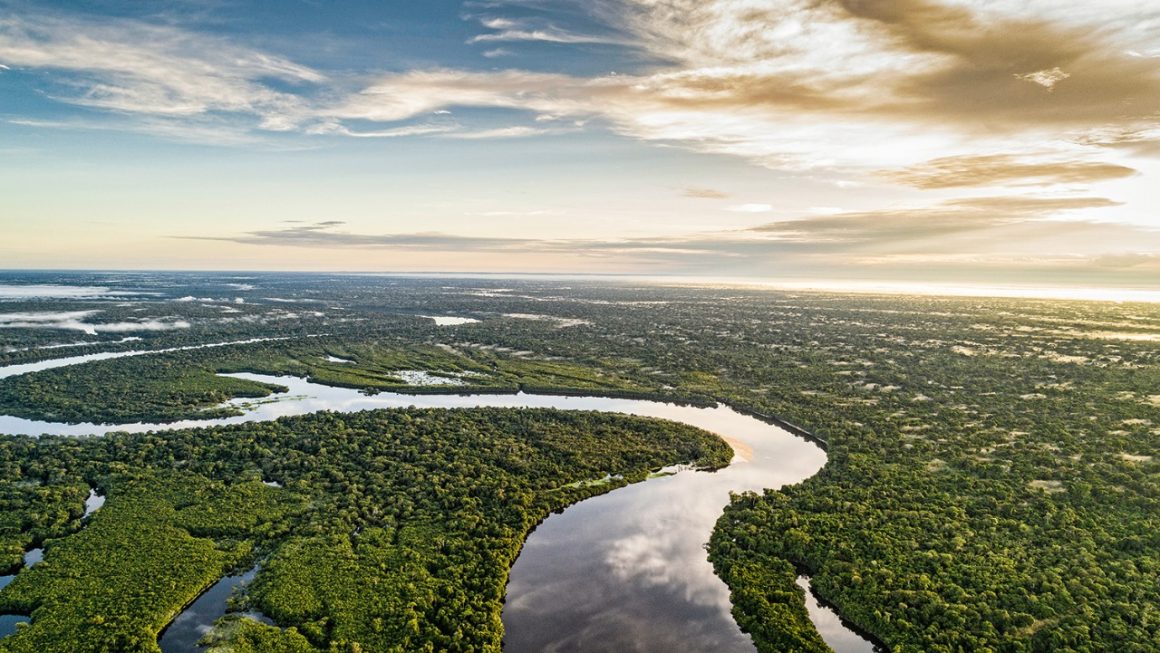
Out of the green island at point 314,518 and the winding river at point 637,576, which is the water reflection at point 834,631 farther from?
the green island at point 314,518

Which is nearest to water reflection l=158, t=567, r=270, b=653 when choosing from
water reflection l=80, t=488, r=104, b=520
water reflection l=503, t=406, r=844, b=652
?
water reflection l=503, t=406, r=844, b=652

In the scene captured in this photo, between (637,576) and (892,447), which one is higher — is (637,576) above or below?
below

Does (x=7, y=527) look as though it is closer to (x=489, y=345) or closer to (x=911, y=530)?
(x=911, y=530)

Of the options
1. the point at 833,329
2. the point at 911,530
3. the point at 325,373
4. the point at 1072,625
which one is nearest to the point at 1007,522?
the point at 911,530

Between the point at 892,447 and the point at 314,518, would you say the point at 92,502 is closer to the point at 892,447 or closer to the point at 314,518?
the point at 314,518

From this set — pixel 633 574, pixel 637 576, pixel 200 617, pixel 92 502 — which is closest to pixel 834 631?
pixel 637 576

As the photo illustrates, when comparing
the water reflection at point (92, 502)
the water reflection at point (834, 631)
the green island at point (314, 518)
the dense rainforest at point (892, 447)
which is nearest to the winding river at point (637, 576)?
the water reflection at point (834, 631)
